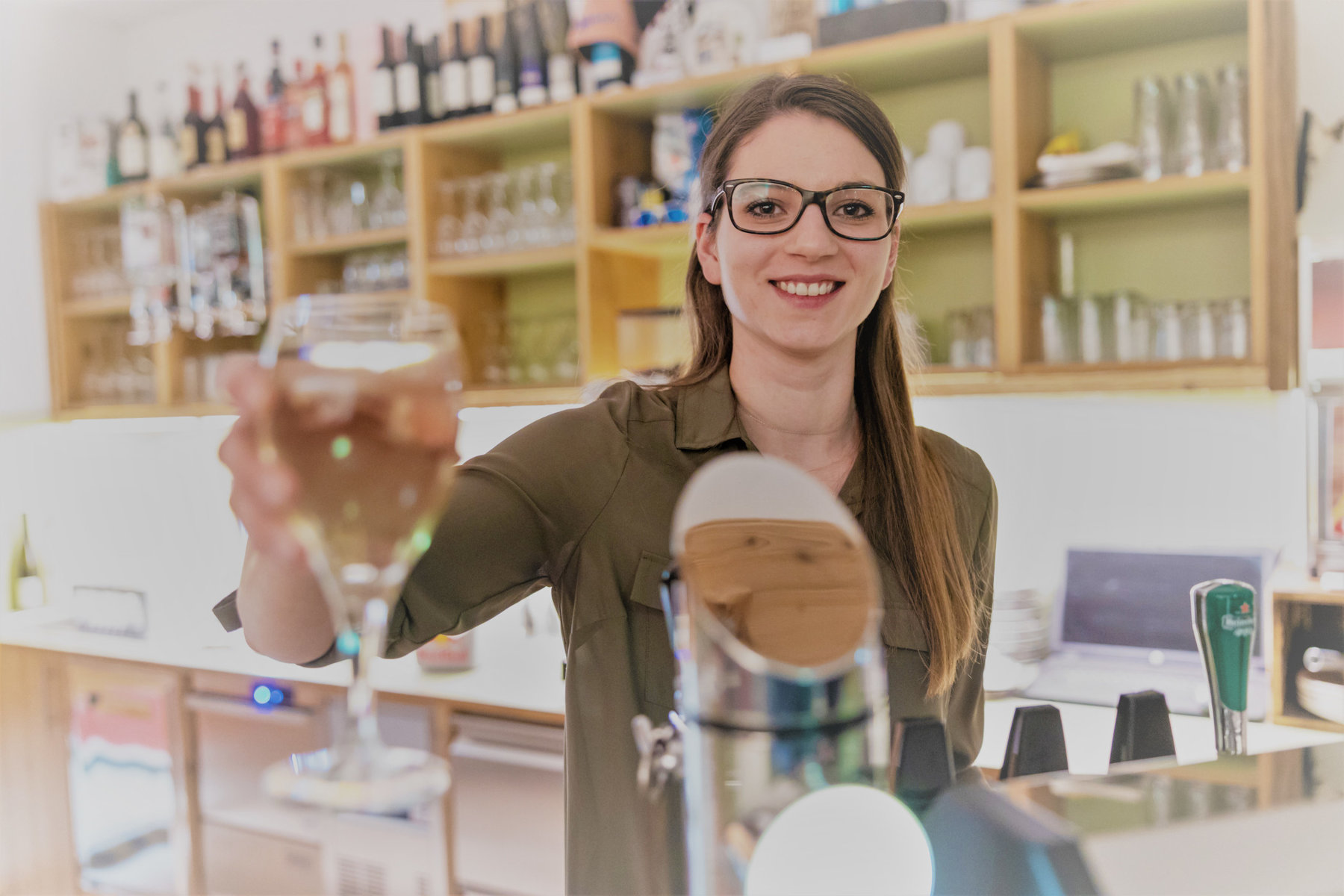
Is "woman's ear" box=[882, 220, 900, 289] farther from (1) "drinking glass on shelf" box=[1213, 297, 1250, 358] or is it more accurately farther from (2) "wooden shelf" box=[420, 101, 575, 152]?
(2) "wooden shelf" box=[420, 101, 575, 152]

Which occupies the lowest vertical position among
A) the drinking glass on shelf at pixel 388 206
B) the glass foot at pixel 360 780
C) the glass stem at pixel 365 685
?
the glass foot at pixel 360 780

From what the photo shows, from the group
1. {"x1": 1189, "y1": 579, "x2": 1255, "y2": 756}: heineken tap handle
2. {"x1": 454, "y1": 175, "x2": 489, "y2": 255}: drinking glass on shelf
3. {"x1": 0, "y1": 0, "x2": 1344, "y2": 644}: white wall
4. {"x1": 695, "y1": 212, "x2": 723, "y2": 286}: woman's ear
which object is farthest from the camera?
{"x1": 454, "y1": 175, "x2": 489, "y2": 255}: drinking glass on shelf

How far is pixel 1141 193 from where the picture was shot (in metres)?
2.12

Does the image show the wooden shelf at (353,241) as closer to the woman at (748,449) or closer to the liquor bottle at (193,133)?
the liquor bottle at (193,133)

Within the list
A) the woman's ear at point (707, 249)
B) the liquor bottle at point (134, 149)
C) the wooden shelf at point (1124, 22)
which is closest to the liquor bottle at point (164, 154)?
the liquor bottle at point (134, 149)

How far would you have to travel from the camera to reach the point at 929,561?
103 cm

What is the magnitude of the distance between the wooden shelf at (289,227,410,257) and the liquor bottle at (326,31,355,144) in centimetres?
30

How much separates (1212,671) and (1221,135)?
1686mm

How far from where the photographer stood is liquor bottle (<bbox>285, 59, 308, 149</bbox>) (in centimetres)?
317

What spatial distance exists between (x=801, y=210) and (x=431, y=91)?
7.74 feet

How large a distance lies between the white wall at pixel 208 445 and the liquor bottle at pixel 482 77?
0.46 meters

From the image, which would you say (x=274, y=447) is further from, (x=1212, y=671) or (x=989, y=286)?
(x=989, y=286)

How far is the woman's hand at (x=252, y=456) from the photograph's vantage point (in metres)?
0.42

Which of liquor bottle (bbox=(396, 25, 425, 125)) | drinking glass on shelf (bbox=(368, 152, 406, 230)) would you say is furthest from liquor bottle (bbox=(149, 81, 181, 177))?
liquor bottle (bbox=(396, 25, 425, 125))
